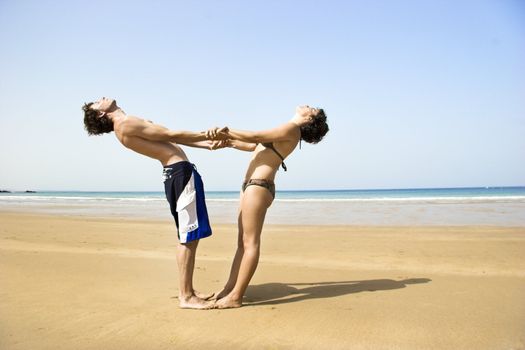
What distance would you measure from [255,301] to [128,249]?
452 cm

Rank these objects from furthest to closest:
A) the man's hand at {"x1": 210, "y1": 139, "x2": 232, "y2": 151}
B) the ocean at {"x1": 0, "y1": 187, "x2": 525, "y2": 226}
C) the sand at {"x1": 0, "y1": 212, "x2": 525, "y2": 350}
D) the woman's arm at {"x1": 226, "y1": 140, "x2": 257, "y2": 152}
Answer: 1. the ocean at {"x1": 0, "y1": 187, "x2": 525, "y2": 226}
2. the woman's arm at {"x1": 226, "y1": 140, "x2": 257, "y2": 152}
3. the man's hand at {"x1": 210, "y1": 139, "x2": 232, "y2": 151}
4. the sand at {"x1": 0, "y1": 212, "x2": 525, "y2": 350}

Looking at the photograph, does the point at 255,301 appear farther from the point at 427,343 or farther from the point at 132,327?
the point at 427,343

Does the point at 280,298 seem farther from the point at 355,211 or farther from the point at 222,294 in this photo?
the point at 355,211

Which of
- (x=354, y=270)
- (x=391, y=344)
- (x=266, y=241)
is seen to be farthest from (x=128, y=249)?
(x=391, y=344)

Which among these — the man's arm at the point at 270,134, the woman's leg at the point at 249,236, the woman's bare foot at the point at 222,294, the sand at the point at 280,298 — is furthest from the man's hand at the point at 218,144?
the sand at the point at 280,298

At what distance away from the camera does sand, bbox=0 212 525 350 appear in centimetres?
325

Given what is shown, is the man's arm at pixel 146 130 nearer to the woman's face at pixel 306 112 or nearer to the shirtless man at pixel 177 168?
the shirtless man at pixel 177 168

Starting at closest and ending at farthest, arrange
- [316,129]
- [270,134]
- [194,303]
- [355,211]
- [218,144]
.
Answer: [194,303], [270,134], [316,129], [218,144], [355,211]

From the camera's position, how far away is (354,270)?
249 inches

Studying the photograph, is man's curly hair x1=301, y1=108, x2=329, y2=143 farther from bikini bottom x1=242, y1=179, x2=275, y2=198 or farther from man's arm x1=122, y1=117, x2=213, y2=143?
man's arm x1=122, y1=117, x2=213, y2=143

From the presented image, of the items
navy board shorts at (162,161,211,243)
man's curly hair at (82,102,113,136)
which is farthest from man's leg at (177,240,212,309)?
man's curly hair at (82,102,113,136)

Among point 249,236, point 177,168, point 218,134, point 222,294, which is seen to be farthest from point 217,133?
point 222,294

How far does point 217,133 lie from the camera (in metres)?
4.61

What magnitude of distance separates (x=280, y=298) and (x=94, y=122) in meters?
2.78
